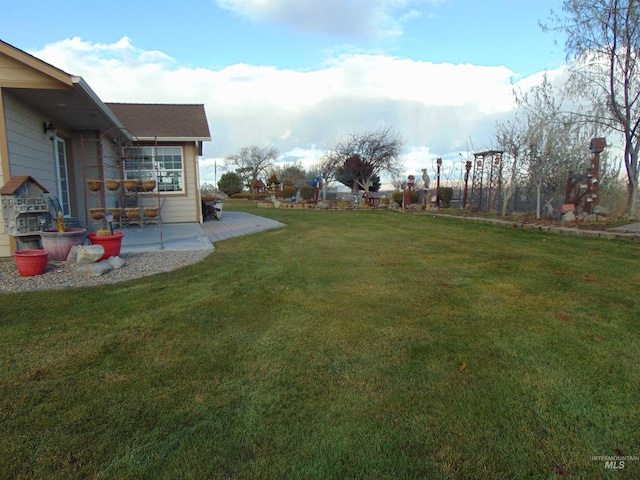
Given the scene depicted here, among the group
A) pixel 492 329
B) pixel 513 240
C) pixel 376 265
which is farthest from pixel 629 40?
pixel 492 329

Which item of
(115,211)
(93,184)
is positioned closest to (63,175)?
(115,211)

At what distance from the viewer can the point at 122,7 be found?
25.5 ft

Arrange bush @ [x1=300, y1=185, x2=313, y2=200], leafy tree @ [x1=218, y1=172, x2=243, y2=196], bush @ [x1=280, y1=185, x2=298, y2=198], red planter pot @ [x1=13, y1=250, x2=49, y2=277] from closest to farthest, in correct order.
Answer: red planter pot @ [x1=13, y1=250, x2=49, y2=277] → bush @ [x1=300, y1=185, x2=313, y2=200] → bush @ [x1=280, y1=185, x2=298, y2=198] → leafy tree @ [x1=218, y1=172, x2=243, y2=196]

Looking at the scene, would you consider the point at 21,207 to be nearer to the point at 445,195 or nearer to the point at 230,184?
the point at 445,195

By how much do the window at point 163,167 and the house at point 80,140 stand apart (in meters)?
0.03

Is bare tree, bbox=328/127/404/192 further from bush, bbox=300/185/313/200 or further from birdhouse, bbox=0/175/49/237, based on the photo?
birdhouse, bbox=0/175/49/237

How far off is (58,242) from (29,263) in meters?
0.63

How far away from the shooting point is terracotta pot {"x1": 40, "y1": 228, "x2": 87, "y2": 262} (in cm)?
510

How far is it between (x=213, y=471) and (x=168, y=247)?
18.4 ft

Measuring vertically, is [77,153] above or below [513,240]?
above

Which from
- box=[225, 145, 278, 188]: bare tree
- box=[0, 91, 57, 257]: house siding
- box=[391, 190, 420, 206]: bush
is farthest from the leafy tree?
box=[0, 91, 57, 257]: house siding

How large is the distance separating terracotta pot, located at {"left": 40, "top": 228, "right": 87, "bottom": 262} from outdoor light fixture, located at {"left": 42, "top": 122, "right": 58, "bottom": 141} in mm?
2743

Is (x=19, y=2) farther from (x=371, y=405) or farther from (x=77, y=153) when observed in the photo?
(x=371, y=405)

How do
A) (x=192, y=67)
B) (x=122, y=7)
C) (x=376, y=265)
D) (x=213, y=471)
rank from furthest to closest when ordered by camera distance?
(x=192, y=67) → (x=122, y=7) → (x=376, y=265) → (x=213, y=471)
